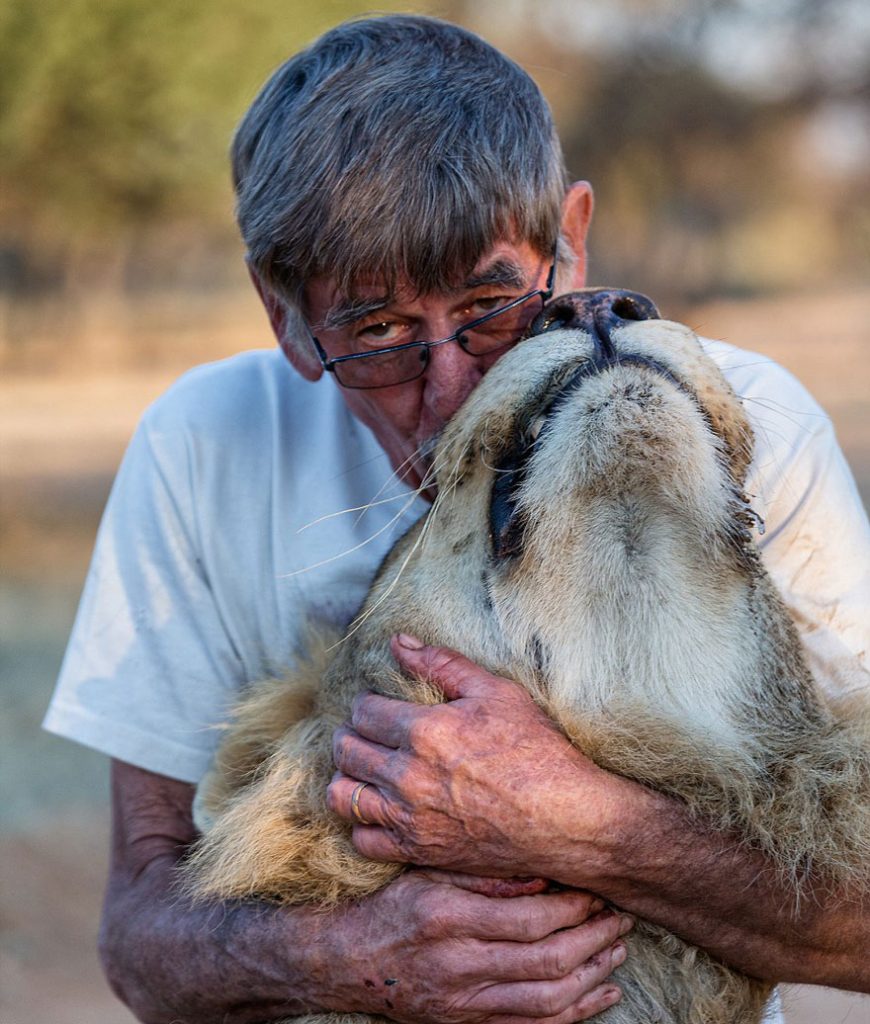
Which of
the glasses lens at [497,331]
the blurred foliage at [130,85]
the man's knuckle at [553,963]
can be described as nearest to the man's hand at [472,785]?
the man's knuckle at [553,963]

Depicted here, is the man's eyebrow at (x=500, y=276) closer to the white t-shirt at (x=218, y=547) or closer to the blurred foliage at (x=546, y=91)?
the white t-shirt at (x=218, y=547)

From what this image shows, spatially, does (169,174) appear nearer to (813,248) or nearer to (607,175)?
(607,175)

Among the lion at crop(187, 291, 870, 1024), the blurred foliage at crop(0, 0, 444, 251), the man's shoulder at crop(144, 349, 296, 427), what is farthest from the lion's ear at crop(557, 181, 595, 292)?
the blurred foliage at crop(0, 0, 444, 251)

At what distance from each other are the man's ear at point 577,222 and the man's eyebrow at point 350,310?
20.0 inches

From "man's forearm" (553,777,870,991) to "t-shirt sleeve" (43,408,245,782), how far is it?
3.75ft

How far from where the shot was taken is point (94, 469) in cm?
1684

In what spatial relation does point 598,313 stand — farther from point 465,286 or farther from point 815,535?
point 815,535

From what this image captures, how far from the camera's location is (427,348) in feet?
8.73

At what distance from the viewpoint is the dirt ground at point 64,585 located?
600 centimetres

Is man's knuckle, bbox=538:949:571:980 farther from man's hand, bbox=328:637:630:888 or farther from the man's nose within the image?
the man's nose

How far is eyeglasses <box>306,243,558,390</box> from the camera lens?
2629 millimetres

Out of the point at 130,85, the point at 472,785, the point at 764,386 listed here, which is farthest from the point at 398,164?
the point at 130,85

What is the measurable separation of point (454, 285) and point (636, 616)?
0.86 m

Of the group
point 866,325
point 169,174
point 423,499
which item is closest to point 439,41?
point 423,499
